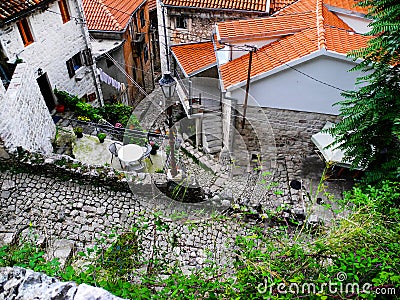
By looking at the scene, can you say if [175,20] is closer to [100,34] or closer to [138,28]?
[100,34]

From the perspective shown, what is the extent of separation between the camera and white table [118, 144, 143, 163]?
34.1 ft

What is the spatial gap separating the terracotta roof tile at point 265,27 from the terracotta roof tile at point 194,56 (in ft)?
6.30

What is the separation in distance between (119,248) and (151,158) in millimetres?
6229

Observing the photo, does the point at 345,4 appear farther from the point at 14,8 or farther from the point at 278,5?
the point at 14,8

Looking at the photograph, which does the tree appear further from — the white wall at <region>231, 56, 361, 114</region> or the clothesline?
the clothesline

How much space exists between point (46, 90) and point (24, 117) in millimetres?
5116

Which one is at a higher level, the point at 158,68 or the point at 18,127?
the point at 18,127

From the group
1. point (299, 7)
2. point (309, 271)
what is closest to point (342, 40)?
point (299, 7)

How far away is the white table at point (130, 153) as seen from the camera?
10404 millimetres

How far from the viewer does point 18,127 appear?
27.6ft

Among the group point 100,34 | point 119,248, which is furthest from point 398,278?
point 100,34

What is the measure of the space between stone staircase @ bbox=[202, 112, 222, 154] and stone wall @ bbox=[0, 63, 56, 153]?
5.80 m

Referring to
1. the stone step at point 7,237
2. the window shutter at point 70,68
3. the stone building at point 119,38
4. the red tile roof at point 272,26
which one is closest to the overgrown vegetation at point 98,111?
the window shutter at point 70,68

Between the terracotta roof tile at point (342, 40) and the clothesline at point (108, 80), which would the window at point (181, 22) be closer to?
the clothesline at point (108, 80)
